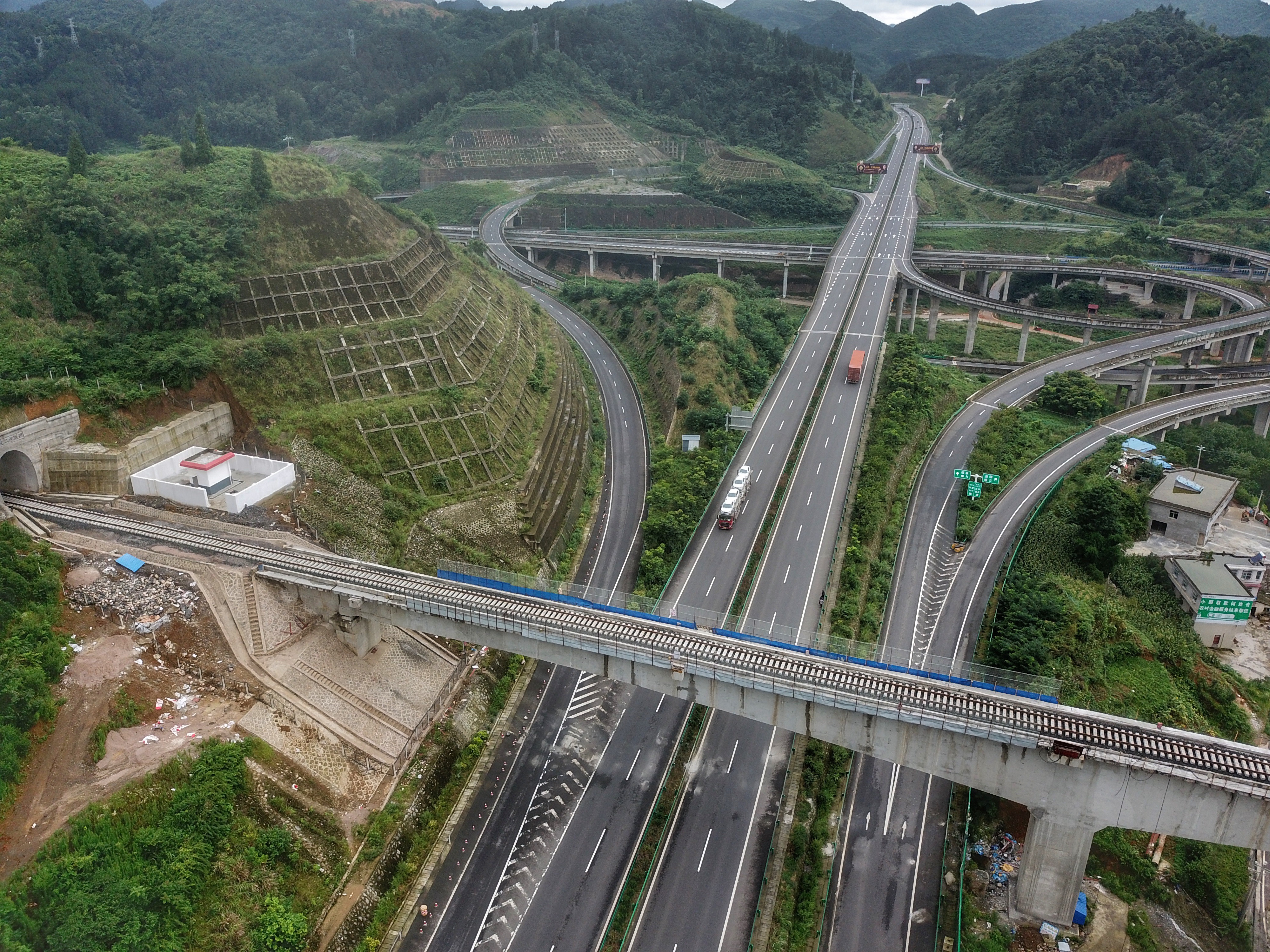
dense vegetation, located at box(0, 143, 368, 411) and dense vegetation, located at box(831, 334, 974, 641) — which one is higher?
dense vegetation, located at box(0, 143, 368, 411)

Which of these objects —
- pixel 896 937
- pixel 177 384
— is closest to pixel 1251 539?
pixel 896 937

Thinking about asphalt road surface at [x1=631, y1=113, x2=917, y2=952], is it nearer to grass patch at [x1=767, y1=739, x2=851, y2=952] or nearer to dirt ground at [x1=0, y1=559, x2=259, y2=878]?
grass patch at [x1=767, y1=739, x2=851, y2=952]

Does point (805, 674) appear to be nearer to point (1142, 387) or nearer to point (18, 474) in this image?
point (18, 474)

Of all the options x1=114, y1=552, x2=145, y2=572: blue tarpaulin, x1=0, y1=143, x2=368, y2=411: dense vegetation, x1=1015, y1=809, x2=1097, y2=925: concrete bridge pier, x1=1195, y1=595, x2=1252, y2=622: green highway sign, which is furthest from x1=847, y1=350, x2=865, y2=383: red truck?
x1=114, y1=552, x2=145, y2=572: blue tarpaulin

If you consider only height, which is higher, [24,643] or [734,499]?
[24,643]

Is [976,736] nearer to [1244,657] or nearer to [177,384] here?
[1244,657]

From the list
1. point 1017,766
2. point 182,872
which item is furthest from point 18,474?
point 1017,766
